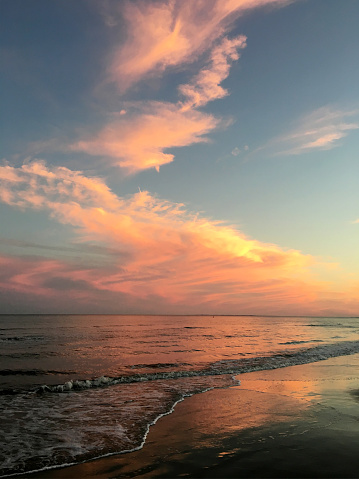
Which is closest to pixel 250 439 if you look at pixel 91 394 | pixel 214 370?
pixel 91 394

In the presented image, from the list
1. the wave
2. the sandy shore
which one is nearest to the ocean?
the wave

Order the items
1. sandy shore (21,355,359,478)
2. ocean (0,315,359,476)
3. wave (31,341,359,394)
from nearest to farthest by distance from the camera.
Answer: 1. sandy shore (21,355,359,478)
2. ocean (0,315,359,476)
3. wave (31,341,359,394)

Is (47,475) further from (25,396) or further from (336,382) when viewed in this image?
(336,382)

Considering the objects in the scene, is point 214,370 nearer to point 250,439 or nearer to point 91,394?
point 91,394

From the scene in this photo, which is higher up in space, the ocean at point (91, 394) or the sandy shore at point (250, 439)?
the sandy shore at point (250, 439)

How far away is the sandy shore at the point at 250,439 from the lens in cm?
660

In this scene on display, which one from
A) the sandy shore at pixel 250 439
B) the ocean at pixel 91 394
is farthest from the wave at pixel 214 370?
the sandy shore at pixel 250 439

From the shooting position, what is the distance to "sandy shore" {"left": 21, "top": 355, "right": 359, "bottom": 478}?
6602mm

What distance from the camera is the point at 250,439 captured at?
328 inches

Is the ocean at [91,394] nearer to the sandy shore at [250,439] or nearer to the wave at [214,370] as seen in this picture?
the wave at [214,370]

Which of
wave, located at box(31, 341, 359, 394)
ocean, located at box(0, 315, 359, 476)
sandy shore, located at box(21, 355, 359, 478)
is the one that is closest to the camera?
sandy shore, located at box(21, 355, 359, 478)

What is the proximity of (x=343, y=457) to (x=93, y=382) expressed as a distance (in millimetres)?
13174

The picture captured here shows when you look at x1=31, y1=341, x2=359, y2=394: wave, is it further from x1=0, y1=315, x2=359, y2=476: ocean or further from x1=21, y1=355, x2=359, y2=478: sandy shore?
x1=21, y1=355, x2=359, y2=478: sandy shore

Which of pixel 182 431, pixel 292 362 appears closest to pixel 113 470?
pixel 182 431
